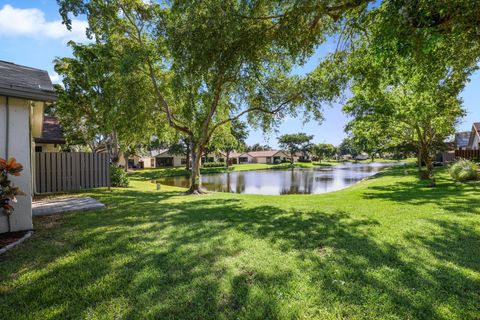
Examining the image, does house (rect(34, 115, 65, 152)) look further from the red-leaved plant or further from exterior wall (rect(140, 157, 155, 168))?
exterior wall (rect(140, 157, 155, 168))

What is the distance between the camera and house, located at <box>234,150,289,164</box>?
252 ft

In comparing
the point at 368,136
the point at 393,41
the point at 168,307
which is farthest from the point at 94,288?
the point at 368,136

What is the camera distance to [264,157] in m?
77.7

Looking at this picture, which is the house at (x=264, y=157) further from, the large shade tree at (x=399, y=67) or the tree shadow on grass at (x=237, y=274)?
the tree shadow on grass at (x=237, y=274)

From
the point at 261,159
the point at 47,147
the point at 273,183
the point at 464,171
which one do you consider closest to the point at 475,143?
the point at 464,171

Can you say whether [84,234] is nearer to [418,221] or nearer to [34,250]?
[34,250]

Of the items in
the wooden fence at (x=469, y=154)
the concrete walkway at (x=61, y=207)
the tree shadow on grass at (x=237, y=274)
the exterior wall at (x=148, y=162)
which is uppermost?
the exterior wall at (x=148, y=162)

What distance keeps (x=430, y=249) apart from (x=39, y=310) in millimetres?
5573

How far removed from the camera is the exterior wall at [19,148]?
15.9 ft

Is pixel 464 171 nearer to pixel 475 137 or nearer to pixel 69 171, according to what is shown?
pixel 69 171

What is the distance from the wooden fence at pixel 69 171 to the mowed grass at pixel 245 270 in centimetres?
682

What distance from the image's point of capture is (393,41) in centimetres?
442

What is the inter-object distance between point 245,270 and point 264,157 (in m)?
74.6

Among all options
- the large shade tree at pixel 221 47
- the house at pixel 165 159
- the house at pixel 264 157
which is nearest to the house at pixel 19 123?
the large shade tree at pixel 221 47
